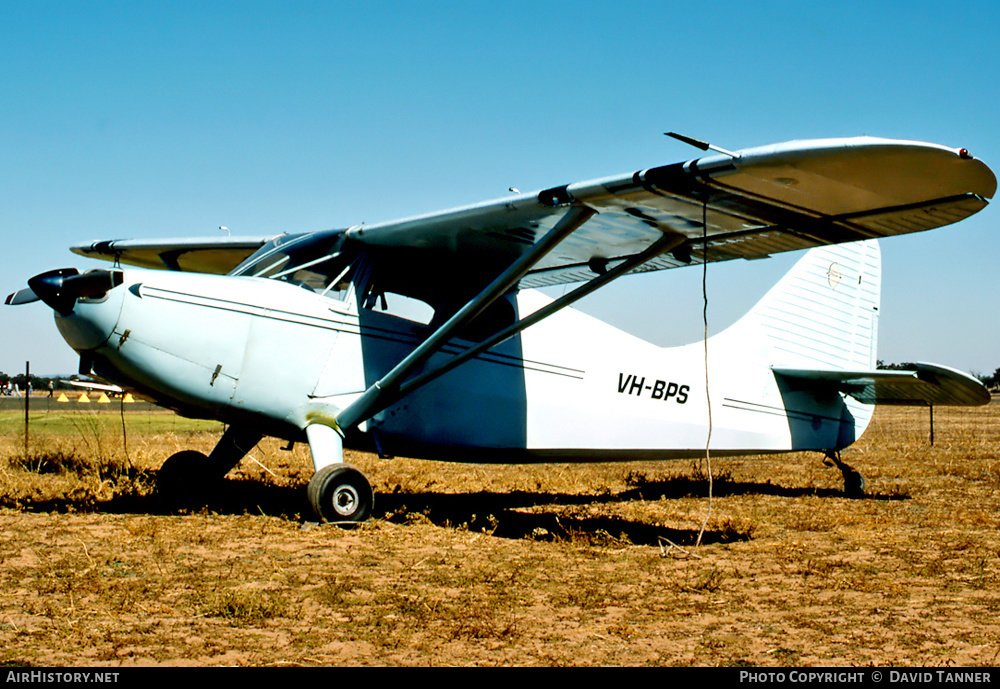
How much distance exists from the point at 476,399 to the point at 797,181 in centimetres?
367

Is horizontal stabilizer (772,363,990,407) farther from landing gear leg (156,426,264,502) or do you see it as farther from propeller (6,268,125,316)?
propeller (6,268,125,316)

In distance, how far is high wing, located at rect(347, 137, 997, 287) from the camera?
4.42 metres

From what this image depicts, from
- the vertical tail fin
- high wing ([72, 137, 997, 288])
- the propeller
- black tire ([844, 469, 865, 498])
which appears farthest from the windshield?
black tire ([844, 469, 865, 498])

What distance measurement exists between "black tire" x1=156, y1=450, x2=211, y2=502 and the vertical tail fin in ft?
21.5

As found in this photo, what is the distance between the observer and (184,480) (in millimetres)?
7555

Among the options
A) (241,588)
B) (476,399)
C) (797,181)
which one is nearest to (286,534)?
(241,588)

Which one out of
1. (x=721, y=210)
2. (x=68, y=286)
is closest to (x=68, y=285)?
(x=68, y=286)

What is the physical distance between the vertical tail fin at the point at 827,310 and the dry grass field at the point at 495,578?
1856mm

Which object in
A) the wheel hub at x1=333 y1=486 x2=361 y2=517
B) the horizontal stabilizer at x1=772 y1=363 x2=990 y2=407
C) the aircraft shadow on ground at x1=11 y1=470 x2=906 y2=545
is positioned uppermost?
the horizontal stabilizer at x1=772 y1=363 x2=990 y2=407

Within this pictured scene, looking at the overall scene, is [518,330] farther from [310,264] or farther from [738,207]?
[738,207]

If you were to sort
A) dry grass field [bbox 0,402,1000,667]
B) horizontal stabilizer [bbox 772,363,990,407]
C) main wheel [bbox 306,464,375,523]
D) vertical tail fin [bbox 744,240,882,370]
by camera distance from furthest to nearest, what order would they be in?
1. vertical tail fin [bbox 744,240,882,370]
2. horizontal stabilizer [bbox 772,363,990,407]
3. main wheel [bbox 306,464,375,523]
4. dry grass field [bbox 0,402,1000,667]

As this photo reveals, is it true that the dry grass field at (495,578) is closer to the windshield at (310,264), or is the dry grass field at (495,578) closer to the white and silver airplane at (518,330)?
the white and silver airplane at (518,330)

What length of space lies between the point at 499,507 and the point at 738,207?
12.9ft

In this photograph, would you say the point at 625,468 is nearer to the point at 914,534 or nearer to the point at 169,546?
the point at 914,534
